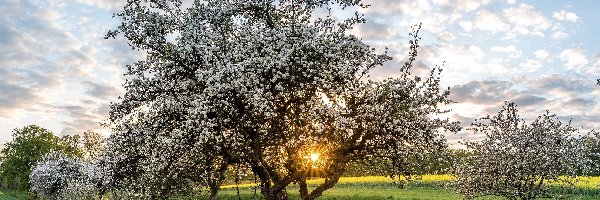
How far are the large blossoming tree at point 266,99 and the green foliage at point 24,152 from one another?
9598 centimetres

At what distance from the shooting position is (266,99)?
21453mm

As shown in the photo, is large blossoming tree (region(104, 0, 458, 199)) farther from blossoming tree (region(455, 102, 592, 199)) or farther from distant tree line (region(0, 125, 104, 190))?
distant tree line (region(0, 125, 104, 190))

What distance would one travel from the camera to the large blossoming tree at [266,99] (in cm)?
2138

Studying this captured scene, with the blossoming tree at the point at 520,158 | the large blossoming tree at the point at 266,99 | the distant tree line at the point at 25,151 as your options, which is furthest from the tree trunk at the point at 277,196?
the distant tree line at the point at 25,151

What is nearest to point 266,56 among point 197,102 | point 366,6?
point 197,102

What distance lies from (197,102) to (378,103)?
7643mm

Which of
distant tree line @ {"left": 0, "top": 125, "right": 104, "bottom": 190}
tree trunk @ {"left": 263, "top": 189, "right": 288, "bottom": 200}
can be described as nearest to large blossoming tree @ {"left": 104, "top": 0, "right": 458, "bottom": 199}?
tree trunk @ {"left": 263, "top": 189, "right": 288, "bottom": 200}

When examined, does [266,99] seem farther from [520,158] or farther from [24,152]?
[24,152]

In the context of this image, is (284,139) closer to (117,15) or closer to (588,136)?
(117,15)

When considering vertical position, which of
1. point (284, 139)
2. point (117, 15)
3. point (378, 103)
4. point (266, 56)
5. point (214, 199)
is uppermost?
point (117, 15)

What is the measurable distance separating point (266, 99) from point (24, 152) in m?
110

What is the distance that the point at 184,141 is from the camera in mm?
21812

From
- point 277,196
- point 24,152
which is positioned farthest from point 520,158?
point 24,152

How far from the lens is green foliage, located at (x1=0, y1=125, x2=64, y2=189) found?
365ft
